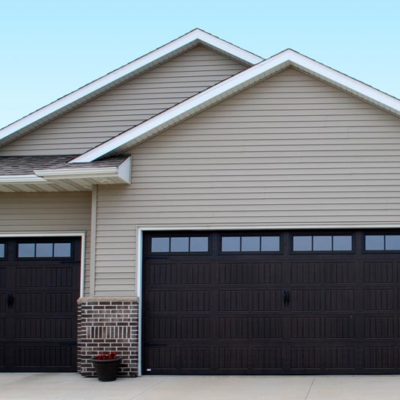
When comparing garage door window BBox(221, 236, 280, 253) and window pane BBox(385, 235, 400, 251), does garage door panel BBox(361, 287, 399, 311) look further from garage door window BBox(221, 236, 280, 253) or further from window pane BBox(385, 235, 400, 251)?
garage door window BBox(221, 236, 280, 253)

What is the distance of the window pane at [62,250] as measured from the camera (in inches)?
543

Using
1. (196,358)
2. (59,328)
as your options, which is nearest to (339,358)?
(196,358)

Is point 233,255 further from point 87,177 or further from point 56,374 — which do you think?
point 56,374

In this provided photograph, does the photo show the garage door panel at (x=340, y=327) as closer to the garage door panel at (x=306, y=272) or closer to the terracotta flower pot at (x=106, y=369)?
the garage door panel at (x=306, y=272)

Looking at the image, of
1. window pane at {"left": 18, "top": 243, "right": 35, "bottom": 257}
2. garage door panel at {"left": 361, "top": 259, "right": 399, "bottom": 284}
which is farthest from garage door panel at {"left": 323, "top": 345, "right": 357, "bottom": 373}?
window pane at {"left": 18, "top": 243, "right": 35, "bottom": 257}

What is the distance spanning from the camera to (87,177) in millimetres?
12203

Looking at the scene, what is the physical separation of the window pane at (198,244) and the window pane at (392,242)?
10.4ft

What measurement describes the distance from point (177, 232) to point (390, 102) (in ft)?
14.1

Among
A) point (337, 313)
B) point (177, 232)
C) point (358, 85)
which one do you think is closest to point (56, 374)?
point (177, 232)

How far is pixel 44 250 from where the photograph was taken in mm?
13867

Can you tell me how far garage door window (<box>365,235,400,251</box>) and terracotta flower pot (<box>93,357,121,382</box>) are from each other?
4.79 m

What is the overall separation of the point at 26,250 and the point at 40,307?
1126 mm

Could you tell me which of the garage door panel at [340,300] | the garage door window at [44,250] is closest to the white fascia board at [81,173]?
the garage door window at [44,250]

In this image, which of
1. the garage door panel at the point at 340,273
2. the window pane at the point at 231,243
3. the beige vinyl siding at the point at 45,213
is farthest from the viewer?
the beige vinyl siding at the point at 45,213
